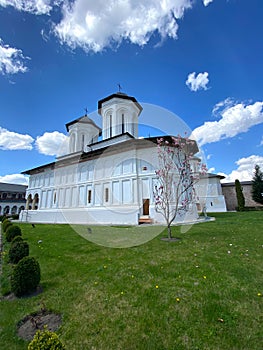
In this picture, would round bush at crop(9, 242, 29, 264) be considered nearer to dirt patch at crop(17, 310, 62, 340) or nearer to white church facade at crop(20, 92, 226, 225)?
dirt patch at crop(17, 310, 62, 340)

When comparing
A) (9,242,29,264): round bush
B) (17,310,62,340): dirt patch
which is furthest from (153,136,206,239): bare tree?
(17,310,62,340): dirt patch

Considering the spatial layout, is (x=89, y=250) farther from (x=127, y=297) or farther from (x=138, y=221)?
(x=138, y=221)

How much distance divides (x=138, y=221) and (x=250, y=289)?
1181 centimetres

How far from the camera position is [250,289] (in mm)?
3312

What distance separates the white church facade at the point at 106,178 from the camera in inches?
647

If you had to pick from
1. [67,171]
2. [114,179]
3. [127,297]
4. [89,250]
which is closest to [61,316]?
[127,297]

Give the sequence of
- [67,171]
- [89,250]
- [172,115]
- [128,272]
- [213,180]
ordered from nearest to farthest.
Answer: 1. [128,272]
2. [89,250]
3. [172,115]
4. [67,171]
5. [213,180]

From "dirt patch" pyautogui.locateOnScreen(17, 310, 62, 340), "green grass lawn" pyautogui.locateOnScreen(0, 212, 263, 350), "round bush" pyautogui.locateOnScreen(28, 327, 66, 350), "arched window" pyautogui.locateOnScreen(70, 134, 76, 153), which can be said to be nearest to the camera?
"round bush" pyautogui.locateOnScreen(28, 327, 66, 350)

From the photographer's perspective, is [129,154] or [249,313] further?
[129,154]

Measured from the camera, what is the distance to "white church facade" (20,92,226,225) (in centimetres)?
1642

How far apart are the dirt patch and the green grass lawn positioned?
95 millimetres

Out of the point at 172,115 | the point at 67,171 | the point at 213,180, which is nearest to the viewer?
the point at 172,115

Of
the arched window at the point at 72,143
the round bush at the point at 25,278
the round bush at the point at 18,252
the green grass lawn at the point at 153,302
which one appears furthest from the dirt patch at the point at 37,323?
the arched window at the point at 72,143

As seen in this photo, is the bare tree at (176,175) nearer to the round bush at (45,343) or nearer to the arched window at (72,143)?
the round bush at (45,343)
